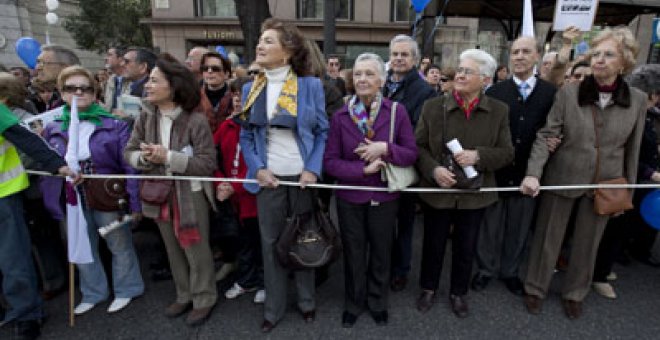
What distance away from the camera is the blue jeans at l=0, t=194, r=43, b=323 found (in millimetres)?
2777

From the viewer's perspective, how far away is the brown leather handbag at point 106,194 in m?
2.95

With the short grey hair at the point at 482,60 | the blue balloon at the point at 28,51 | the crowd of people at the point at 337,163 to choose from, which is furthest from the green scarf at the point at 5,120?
the blue balloon at the point at 28,51

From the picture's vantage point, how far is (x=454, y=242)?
10.1ft

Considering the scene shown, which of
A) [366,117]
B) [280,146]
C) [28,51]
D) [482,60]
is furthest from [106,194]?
[28,51]

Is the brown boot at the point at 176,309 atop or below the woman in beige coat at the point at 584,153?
below

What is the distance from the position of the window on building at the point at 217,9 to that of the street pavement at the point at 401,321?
689 inches

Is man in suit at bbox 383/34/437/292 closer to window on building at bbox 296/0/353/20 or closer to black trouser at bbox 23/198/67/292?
black trouser at bbox 23/198/67/292

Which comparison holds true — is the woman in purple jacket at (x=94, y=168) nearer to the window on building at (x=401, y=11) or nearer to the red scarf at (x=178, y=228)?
the red scarf at (x=178, y=228)

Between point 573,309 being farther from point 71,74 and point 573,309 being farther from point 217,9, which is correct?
point 217,9

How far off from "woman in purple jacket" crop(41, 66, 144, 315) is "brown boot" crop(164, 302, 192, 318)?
0.44 m

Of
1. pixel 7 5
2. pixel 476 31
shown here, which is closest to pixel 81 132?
pixel 476 31

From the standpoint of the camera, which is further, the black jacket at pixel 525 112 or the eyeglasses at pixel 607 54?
the black jacket at pixel 525 112

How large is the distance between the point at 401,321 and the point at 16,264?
2.91 meters

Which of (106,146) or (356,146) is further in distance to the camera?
(106,146)
